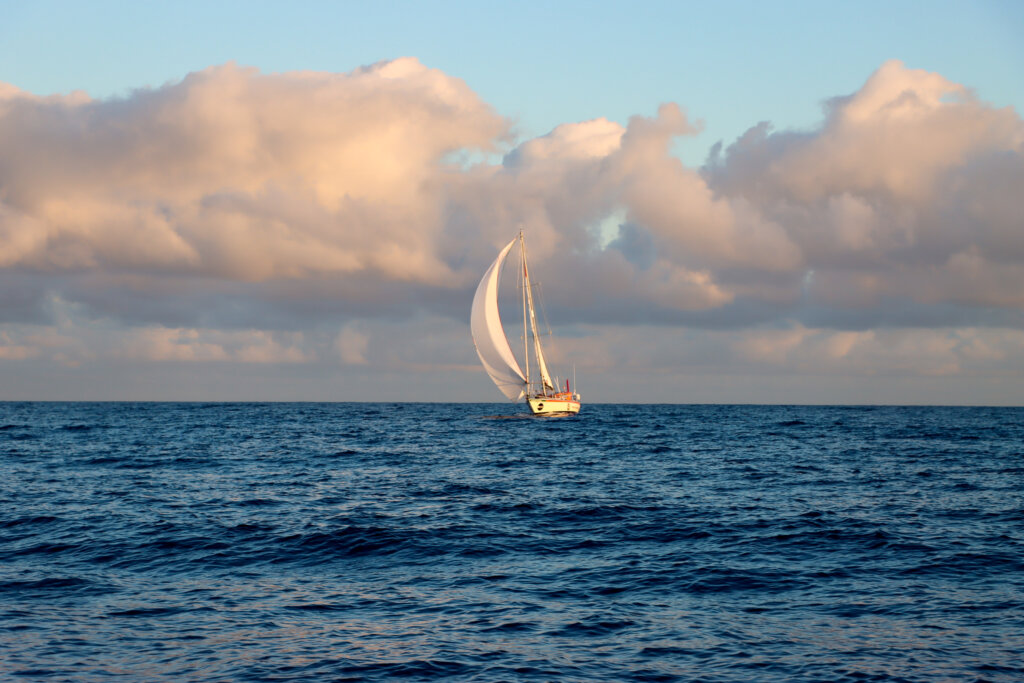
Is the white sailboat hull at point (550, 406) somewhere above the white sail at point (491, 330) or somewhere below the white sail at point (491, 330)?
below

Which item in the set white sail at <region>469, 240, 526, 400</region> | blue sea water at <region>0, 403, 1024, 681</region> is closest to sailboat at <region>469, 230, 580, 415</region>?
white sail at <region>469, 240, 526, 400</region>

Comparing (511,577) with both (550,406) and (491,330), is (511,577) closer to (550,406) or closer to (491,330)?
(491,330)

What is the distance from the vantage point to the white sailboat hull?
99287 millimetres

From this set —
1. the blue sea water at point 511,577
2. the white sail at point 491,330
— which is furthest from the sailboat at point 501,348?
the blue sea water at point 511,577

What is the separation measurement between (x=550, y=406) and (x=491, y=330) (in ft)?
55.3

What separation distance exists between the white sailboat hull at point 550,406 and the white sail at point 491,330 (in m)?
7.41

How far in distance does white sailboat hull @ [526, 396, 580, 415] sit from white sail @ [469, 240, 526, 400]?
7.41m

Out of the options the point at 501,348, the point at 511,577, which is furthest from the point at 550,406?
the point at 511,577

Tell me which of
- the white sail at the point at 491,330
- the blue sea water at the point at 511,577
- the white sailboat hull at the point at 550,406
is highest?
the white sail at the point at 491,330

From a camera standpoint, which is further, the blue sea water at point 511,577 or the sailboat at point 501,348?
the sailboat at point 501,348

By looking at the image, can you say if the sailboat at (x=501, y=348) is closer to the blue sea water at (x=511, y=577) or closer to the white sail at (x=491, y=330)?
the white sail at (x=491, y=330)

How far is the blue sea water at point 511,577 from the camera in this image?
14.1 m

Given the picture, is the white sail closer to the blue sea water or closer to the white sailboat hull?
the white sailboat hull

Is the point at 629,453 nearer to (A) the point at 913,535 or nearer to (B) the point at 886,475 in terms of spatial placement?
(B) the point at 886,475
